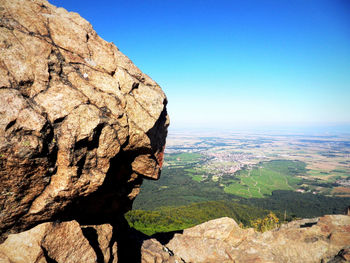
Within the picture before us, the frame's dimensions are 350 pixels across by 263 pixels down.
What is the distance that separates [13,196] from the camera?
6531mm

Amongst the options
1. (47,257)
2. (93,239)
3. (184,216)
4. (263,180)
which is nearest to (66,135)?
(47,257)

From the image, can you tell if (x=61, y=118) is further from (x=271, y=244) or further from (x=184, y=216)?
(x=184, y=216)

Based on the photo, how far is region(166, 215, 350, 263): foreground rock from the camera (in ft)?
44.2

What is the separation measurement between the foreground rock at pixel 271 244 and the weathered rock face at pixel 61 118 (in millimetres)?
9387

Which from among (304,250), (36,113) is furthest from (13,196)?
(304,250)

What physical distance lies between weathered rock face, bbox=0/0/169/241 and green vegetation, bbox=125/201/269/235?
42709 mm

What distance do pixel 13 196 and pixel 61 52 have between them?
19.4 feet

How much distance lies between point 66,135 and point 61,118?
0.67 metres

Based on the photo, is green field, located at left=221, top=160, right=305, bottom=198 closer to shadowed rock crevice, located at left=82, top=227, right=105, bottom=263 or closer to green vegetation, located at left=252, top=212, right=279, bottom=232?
green vegetation, located at left=252, top=212, right=279, bottom=232

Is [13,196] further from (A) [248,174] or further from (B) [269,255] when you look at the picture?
(A) [248,174]

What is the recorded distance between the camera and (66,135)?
7.16 metres

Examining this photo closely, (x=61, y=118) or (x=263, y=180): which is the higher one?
(x=61, y=118)

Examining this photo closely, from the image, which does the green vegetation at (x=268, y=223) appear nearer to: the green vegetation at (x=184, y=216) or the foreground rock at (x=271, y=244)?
the green vegetation at (x=184, y=216)

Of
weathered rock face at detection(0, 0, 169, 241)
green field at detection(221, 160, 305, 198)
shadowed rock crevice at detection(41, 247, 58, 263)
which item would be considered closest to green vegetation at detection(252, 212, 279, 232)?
weathered rock face at detection(0, 0, 169, 241)
